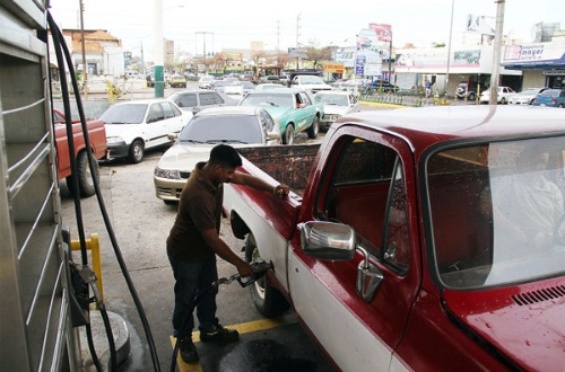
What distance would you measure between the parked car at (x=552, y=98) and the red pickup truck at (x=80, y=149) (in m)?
25.0

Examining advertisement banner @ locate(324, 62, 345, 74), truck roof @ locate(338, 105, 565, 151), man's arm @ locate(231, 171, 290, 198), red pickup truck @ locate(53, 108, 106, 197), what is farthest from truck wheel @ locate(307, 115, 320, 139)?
advertisement banner @ locate(324, 62, 345, 74)

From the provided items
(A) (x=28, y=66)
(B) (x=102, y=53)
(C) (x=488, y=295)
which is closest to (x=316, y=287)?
(C) (x=488, y=295)

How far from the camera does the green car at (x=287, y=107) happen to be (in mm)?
13586

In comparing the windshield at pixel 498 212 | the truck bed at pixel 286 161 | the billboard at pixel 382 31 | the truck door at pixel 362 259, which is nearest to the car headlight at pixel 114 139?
the truck bed at pixel 286 161

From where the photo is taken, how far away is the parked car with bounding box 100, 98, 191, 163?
11.6 meters

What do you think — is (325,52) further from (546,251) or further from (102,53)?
(546,251)

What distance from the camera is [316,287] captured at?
113 inches

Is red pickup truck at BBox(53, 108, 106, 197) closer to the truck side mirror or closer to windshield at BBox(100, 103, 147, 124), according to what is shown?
windshield at BBox(100, 103, 147, 124)

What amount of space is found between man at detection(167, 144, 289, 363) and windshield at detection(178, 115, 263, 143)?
479cm

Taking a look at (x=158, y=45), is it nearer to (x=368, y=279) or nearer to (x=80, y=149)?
(x=80, y=149)

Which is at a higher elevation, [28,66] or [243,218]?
[28,66]

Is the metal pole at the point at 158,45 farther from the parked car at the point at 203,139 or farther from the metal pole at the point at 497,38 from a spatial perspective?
the parked car at the point at 203,139

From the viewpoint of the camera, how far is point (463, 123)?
260 centimetres

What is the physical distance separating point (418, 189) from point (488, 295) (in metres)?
0.52
